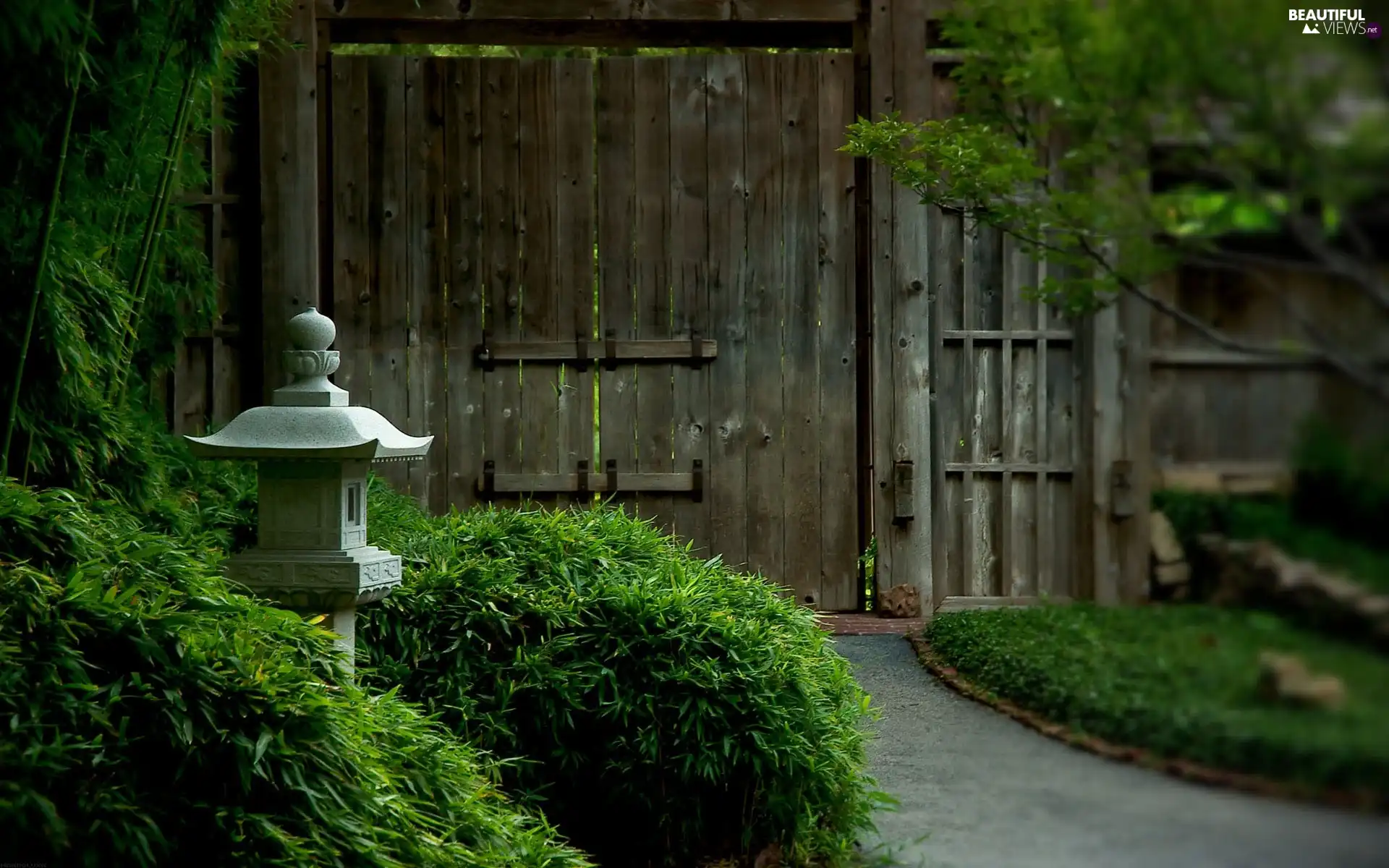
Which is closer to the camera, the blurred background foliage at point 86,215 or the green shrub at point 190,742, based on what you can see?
the green shrub at point 190,742

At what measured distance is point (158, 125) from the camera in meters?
3.24

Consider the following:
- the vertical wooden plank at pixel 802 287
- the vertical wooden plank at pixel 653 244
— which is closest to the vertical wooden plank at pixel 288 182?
the vertical wooden plank at pixel 653 244

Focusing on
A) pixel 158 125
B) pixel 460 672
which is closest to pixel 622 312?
pixel 158 125

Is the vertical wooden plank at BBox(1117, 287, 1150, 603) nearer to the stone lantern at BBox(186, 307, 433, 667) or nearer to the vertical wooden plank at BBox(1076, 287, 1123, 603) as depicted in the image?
the vertical wooden plank at BBox(1076, 287, 1123, 603)

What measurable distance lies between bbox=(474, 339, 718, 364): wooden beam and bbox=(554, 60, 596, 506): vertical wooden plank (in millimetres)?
50

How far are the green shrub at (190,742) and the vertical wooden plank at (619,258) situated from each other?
2102 mm

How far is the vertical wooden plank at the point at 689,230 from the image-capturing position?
421 centimetres

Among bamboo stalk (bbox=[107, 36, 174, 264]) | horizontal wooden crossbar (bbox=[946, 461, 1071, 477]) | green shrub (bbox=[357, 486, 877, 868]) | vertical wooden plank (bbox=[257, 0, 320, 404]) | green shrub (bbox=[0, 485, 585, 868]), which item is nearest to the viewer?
horizontal wooden crossbar (bbox=[946, 461, 1071, 477])

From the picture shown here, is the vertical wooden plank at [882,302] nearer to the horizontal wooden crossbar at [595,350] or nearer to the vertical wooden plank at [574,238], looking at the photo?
the horizontal wooden crossbar at [595,350]

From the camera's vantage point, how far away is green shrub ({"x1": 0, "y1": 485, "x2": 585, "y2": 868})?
172 cm

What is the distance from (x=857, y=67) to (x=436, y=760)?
2946 mm

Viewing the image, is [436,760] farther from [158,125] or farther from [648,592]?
[158,125]

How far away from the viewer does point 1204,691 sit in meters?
0.64

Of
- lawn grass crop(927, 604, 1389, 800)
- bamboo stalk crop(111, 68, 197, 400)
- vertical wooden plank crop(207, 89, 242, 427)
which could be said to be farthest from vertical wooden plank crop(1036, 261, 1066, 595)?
vertical wooden plank crop(207, 89, 242, 427)
